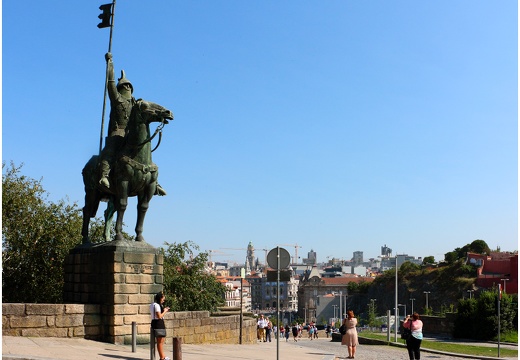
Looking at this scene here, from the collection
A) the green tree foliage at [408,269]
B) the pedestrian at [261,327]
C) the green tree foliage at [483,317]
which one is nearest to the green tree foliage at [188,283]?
the pedestrian at [261,327]

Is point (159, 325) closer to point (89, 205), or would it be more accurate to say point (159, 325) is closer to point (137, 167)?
point (137, 167)

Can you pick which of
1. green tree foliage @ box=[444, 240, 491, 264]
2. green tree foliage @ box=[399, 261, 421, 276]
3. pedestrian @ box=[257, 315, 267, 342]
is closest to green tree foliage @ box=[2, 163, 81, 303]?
pedestrian @ box=[257, 315, 267, 342]

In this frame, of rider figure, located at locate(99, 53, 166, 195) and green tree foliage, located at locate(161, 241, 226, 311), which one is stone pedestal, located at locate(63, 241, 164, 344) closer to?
rider figure, located at locate(99, 53, 166, 195)

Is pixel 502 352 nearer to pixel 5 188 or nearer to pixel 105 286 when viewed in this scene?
pixel 105 286

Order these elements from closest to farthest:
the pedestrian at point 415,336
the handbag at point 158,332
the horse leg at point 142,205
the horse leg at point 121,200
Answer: the handbag at point 158,332
the horse leg at point 121,200
the horse leg at point 142,205
the pedestrian at point 415,336

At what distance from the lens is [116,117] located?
53.1ft

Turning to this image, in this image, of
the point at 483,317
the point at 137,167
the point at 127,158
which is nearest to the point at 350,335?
the point at 137,167

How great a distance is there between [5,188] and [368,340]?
1656 centimetres

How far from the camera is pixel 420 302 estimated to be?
134 metres

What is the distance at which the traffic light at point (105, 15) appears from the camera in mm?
19359

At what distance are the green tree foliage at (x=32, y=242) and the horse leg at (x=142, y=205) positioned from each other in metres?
12.2

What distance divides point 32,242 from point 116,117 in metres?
14.5

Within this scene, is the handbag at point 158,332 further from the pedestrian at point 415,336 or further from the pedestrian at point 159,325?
the pedestrian at point 415,336

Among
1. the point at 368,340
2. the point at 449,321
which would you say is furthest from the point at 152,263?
the point at 449,321
